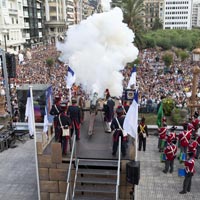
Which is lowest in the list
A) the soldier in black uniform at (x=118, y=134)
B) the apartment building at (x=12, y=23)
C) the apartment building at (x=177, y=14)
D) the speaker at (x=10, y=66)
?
the soldier in black uniform at (x=118, y=134)

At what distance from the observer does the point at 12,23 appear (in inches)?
2205

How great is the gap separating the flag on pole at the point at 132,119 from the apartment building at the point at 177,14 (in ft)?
435

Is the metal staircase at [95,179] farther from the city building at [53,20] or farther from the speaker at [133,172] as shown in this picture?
the city building at [53,20]

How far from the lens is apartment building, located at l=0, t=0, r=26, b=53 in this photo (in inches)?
2000

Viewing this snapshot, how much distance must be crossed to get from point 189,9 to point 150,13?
18.9 meters

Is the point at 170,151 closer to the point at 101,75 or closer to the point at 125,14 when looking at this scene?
the point at 101,75

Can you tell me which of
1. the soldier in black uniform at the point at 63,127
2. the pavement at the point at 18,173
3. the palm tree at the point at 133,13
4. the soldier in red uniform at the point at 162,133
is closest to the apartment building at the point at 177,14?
the palm tree at the point at 133,13

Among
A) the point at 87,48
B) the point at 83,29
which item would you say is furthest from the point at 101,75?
the point at 83,29

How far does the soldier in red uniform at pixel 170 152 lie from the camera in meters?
10.7

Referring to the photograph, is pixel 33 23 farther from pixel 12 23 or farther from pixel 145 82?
pixel 145 82

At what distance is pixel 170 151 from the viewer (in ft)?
34.9

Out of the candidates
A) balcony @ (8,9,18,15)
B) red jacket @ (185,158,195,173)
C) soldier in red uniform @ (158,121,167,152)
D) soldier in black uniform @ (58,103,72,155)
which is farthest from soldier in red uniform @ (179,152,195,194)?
balcony @ (8,9,18,15)

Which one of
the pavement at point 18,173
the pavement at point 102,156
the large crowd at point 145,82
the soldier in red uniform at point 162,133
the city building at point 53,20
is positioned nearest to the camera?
the pavement at point 102,156

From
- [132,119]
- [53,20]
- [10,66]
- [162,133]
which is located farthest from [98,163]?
[53,20]
